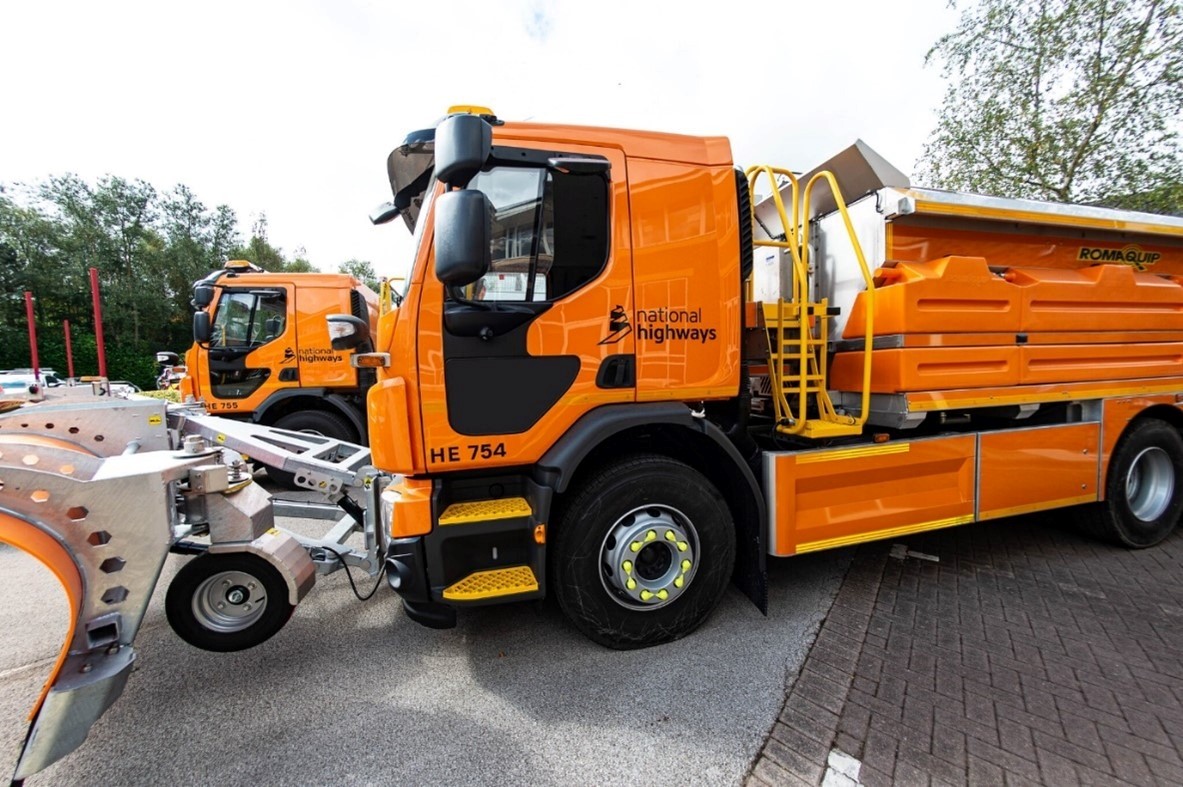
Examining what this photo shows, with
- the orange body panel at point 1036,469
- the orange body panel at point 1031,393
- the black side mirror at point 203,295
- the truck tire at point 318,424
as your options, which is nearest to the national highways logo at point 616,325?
the orange body panel at point 1031,393

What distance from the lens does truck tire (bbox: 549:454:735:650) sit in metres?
2.64

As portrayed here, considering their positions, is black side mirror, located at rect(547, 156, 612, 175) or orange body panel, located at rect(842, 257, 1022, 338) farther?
orange body panel, located at rect(842, 257, 1022, 338)

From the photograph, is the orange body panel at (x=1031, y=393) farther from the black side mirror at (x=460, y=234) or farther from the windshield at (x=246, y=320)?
the windshield at (x=246, y=320)

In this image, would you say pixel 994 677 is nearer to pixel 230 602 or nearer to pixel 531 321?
pixel 531 321

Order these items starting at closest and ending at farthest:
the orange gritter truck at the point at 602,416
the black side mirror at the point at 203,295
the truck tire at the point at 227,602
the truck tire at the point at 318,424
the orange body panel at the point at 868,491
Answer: the orange gritter truck at the point at 602,416, the truck tire at the point at 227,602, the orange body panel at the point at 868,491, the black side mirror at the point at 203,295, the truck tire at the point at 318,424

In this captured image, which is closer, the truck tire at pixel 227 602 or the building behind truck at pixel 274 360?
the truck tire at pixel 227 602

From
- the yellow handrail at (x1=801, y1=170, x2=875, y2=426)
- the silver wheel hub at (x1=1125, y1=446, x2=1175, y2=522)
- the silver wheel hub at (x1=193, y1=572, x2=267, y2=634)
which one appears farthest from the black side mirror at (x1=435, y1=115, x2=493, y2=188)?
the silver wheel hub at (x1=1125, y1=446, x2=1175, y2=522)

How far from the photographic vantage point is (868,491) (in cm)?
315

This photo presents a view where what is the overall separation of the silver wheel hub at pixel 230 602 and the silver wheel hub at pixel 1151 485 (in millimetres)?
6351

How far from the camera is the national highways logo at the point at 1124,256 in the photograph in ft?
12.5

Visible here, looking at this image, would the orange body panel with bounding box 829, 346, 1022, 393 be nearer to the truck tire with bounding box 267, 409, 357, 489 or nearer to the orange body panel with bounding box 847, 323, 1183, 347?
the orange body panel with bounding box 847, 323, 1183, 347

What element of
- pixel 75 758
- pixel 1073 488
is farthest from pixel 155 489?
pixel 1073 488

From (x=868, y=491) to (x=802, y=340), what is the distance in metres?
1.04

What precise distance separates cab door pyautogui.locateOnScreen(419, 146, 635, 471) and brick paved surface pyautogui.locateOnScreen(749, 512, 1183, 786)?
1798 millimetres
